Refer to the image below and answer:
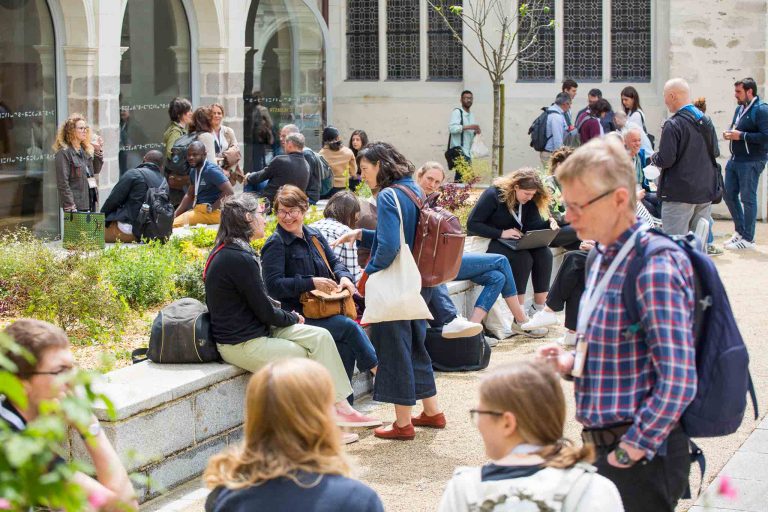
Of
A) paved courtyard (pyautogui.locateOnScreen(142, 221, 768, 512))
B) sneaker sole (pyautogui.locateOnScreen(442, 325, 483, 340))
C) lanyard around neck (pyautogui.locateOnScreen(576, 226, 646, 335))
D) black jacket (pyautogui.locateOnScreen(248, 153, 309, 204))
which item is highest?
black jacket (pyautogui.locateOnScreen(248, 153, 309, 204))

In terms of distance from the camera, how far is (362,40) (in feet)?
73.5

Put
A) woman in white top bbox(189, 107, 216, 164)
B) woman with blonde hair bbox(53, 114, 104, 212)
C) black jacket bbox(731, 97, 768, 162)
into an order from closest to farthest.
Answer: woman with blonde hair bbox(53, 114, 104, 212) < woman in white top bbox(189, 107, 216, 164) < black jacket bbox(731, 97, 768, 162)

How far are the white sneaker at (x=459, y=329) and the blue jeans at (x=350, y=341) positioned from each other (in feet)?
2.40

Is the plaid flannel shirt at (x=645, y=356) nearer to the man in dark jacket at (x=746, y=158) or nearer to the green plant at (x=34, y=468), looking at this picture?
the green plant at (x=34, y=468)

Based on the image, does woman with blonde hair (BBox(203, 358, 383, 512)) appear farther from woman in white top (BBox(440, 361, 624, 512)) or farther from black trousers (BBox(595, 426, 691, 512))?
black trousers (BBox(595, 426, 691, 512))

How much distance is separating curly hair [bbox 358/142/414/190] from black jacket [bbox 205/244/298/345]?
864 millimetres

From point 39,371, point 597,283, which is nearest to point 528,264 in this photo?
point 597,283

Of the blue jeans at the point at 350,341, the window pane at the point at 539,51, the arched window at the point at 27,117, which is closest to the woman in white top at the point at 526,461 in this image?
the blue jeans at the point at 350,341

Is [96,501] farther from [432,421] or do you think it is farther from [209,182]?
[209,182]

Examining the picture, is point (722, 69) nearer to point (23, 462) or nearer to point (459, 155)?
point (459, 155)

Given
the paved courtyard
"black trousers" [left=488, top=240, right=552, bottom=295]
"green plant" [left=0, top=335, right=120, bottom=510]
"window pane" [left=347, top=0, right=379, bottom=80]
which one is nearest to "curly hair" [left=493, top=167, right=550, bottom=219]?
"black trousers" [left=488, top=240, right=552, bottom=295]

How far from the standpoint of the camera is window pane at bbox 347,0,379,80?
22.3 metres

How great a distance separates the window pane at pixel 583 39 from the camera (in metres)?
Answer: 21.4

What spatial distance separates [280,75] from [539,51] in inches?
187
